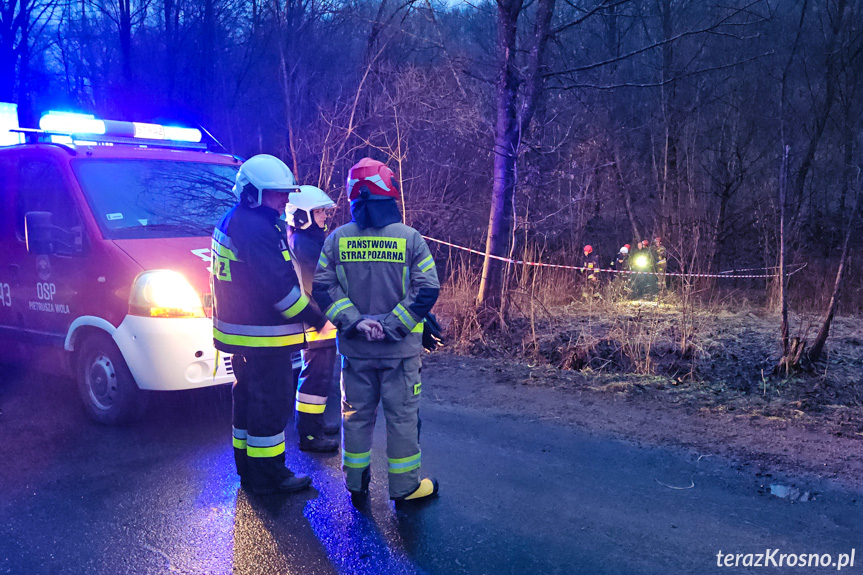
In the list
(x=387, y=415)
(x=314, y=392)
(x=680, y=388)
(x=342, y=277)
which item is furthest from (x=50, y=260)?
(x=680, y=388)

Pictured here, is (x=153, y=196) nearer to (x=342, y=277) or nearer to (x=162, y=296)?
(x=162, y=296)

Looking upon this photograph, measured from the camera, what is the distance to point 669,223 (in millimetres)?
14539

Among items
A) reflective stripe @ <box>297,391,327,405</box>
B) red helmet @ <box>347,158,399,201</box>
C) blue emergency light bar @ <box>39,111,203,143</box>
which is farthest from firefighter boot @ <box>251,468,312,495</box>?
blue emergency light bar @ <box>39,111,203,143</box>

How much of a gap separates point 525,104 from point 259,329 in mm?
5582

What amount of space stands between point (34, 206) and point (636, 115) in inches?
701

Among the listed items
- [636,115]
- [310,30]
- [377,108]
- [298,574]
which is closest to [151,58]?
[310,30]

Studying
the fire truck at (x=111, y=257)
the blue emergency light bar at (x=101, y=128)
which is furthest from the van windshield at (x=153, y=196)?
the blue emergency light bar at (x=101, y=128)

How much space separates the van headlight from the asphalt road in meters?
0.95

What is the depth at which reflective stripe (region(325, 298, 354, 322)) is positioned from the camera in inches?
141

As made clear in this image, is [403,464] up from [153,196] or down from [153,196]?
down

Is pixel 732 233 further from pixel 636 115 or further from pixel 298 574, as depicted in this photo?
pixel 298 574

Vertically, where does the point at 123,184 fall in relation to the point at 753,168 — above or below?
below

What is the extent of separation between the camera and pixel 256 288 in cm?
378

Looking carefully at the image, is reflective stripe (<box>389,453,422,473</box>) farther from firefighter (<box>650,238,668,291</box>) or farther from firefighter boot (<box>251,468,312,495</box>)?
firefighter (<box>650,238,668,291</box>)
